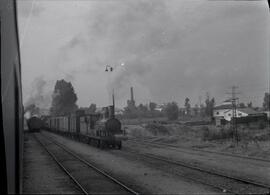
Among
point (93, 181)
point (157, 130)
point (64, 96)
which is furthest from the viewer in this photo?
point (64, 96)

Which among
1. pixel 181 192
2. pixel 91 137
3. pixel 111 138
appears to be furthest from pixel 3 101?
pixel 91 137

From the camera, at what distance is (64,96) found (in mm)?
82688

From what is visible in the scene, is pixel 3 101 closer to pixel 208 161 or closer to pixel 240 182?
pixel 240 182

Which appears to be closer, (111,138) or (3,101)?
(3,101)

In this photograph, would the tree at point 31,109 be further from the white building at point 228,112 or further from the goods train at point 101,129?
the white building at point 228,112

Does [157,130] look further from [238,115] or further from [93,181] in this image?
[93,181]

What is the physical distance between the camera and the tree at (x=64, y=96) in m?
Answer: 81.3

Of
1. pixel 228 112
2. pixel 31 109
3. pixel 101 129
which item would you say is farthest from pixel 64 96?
pixel 101 129

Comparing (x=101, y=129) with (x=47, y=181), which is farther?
(x=101, y=129)

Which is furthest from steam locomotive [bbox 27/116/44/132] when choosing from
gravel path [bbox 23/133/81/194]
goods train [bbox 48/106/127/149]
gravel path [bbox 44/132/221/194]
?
gravel path [bbox 44/132/221/194]

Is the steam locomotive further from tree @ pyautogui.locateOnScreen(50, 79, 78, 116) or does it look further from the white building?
tree @ pyautogui.locateOnScreen(50, 79, 78, 116)

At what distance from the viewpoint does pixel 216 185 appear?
35.5ft

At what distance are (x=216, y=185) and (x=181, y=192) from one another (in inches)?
56.5

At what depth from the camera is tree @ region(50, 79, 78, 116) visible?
267 ft
